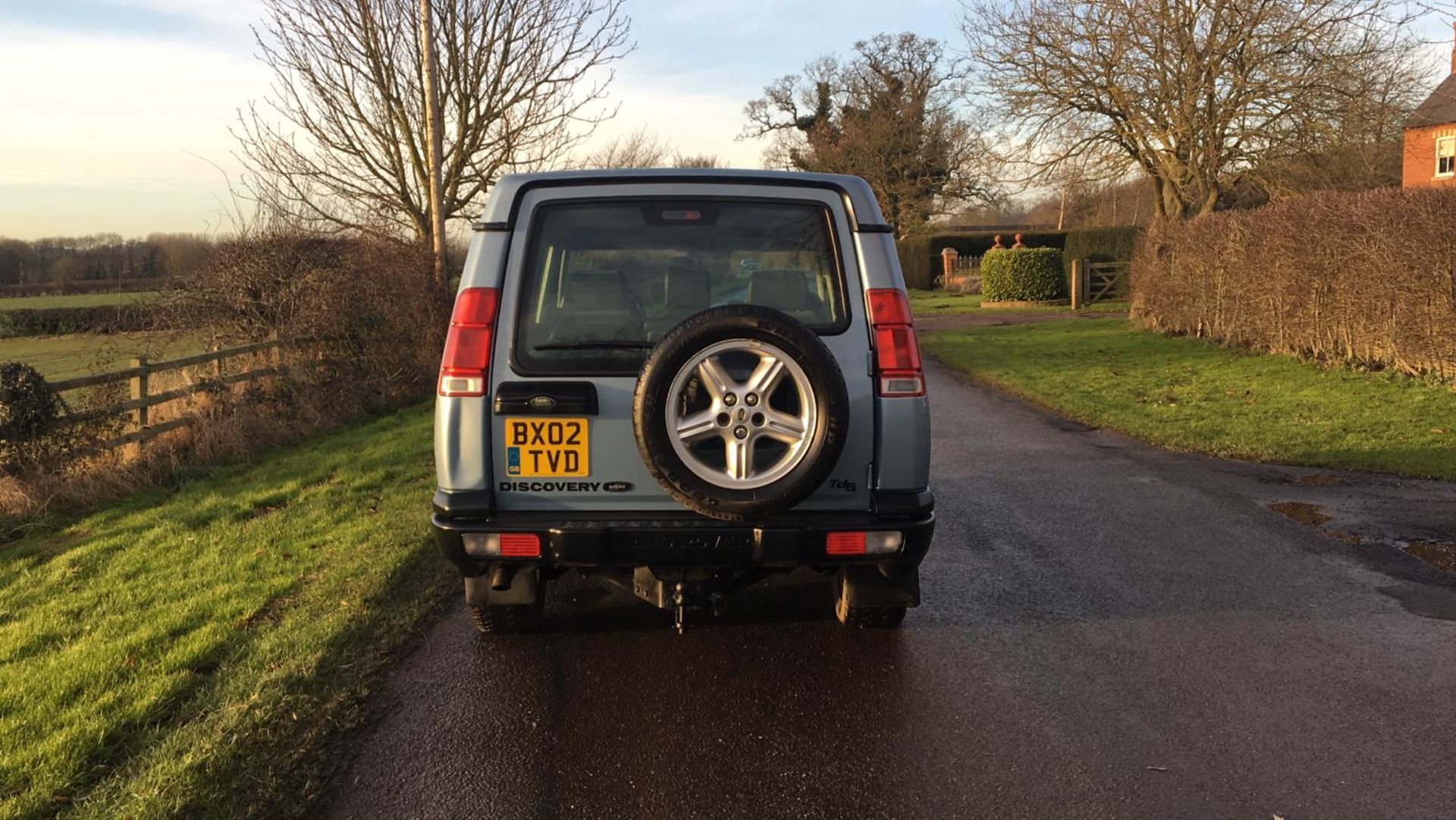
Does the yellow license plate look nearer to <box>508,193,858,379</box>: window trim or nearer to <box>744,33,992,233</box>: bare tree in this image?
<box>508,193,858,379</box>: window trim

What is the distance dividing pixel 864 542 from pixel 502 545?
135 centimetres

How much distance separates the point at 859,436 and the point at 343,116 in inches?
685

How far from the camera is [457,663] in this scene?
4262mm

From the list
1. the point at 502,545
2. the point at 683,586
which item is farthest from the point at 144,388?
the point at 683,586

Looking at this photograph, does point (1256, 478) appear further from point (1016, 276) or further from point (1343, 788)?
point (1016, 276)

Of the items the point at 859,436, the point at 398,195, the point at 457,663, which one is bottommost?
the point at 457,663

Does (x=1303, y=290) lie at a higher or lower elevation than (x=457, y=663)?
higher

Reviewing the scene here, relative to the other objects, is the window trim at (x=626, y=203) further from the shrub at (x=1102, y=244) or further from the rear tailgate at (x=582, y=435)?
the shrub at (x=1102, y=244)

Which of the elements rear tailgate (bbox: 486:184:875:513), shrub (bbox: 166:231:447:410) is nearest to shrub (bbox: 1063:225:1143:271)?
shrub (bbox: 166:231:447:410)

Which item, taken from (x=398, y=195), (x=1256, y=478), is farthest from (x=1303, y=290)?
(x=398, y=195)

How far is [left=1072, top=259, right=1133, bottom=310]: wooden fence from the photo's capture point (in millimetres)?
29016

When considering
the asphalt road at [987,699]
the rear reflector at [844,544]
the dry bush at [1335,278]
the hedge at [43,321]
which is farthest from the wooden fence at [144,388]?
the dry bush at [1335,278]

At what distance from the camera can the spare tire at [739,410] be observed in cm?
353

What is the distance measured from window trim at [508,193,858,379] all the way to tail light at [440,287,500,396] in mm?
92
